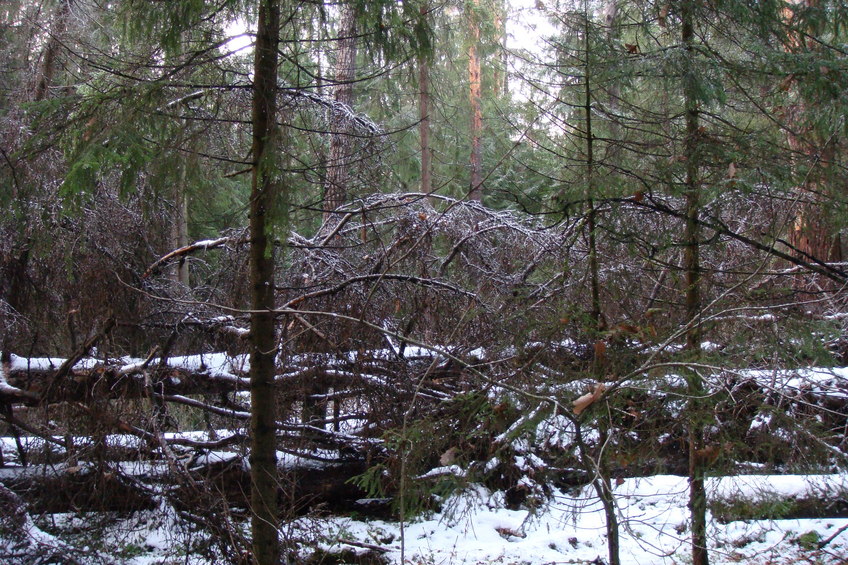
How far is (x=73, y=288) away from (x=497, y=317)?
383 centimetres

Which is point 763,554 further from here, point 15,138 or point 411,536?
point 15,138

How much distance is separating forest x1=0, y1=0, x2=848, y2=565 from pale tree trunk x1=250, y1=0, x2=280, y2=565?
2cm

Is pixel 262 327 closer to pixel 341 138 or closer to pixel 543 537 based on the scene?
pixel 341 138

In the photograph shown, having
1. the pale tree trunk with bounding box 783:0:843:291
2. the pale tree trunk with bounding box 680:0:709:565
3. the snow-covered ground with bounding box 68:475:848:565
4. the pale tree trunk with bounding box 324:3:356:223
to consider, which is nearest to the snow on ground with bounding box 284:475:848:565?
the snow-covered ground with bounding box 68:475:848:565

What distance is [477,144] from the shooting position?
1623 centimetres

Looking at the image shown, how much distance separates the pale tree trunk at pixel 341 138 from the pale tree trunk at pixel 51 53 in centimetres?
328

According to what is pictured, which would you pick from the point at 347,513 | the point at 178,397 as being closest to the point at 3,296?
the point at 178,397

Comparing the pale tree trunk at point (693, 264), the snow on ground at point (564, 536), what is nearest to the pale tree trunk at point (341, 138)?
the pale tree trunk at point (693, 264)

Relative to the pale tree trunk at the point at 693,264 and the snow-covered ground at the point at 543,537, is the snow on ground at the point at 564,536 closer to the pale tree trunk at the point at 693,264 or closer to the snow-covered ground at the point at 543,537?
the snow-covered ground at the point at 543,537

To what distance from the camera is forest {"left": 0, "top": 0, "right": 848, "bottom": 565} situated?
386 cm

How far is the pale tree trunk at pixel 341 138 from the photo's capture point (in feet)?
13.2

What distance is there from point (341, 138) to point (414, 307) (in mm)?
1810

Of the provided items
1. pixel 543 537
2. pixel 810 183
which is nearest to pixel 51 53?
pixel 543 537

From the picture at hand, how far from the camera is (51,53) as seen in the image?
7398mm
